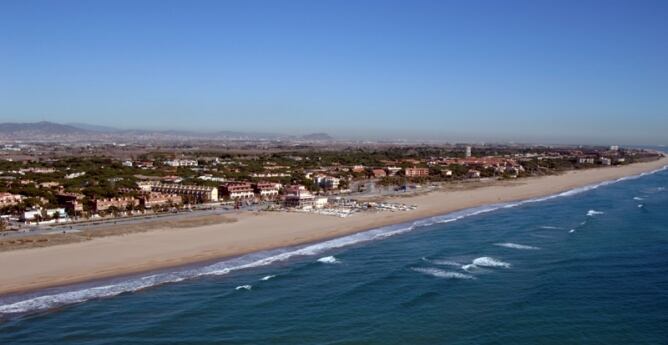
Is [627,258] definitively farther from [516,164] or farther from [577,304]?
[516,164]

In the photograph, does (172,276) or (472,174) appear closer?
(172,276)

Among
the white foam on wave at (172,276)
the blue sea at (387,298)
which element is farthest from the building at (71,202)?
the blue sea at (387,298)

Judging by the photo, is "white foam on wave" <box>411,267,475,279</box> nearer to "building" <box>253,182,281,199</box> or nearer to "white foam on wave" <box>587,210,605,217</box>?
"white foam on wave" <box>587,210,605,217</box>

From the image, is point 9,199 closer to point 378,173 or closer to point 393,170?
point 378,173

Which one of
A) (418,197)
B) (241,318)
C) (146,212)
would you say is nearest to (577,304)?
(241,318)

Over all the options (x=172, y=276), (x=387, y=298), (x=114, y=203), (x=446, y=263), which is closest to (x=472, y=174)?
(x=114, y=203)

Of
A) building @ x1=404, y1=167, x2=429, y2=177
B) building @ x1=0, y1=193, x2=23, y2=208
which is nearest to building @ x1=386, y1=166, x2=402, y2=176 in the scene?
building @ x1=404, y1=167, x2=429, y2=177

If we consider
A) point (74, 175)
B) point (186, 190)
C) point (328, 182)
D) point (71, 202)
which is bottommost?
point (328, 182)
